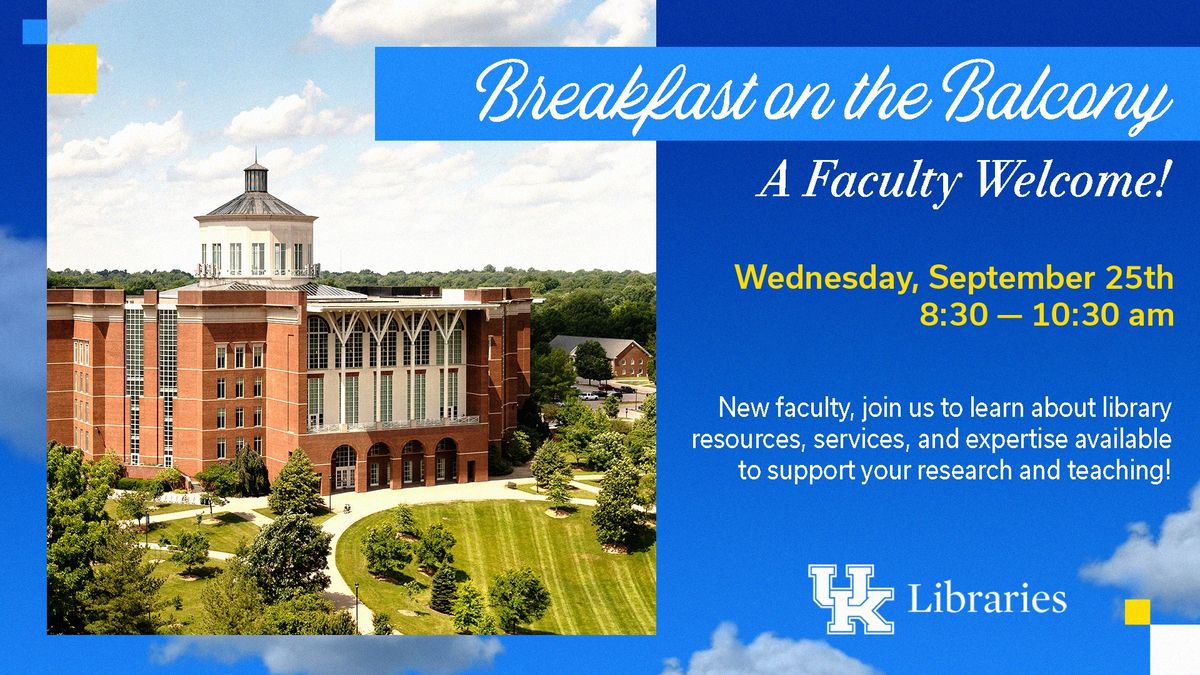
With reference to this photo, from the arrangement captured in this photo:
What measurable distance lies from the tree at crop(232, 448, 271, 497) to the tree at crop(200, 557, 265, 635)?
6910mm

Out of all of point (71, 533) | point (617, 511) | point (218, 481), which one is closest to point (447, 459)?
point (218, 481)

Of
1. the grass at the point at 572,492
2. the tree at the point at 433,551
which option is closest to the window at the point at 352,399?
the grass at the point at 572,492

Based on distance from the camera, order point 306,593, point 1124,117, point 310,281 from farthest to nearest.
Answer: point 310,281 < point 306,593 < point 1124,117

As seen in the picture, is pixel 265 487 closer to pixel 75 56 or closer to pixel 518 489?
pixel 518 489

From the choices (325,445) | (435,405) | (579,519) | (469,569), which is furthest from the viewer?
(435,405)

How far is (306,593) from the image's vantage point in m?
19.9

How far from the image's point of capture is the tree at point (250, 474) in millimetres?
26875

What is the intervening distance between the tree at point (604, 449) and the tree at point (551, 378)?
5.62 metres

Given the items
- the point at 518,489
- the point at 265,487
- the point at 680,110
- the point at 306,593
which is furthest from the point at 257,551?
the point at 680,110

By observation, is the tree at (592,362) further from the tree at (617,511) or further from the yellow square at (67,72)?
the yellow square at (67,72)

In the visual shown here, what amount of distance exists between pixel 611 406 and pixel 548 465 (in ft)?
20.1

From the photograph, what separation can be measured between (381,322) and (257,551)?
9.49 meters

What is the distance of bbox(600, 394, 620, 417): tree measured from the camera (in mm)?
33331

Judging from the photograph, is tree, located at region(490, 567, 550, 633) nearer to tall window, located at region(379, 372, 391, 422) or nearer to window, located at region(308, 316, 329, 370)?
tall window, located at region(379, 372, 391, 422)
